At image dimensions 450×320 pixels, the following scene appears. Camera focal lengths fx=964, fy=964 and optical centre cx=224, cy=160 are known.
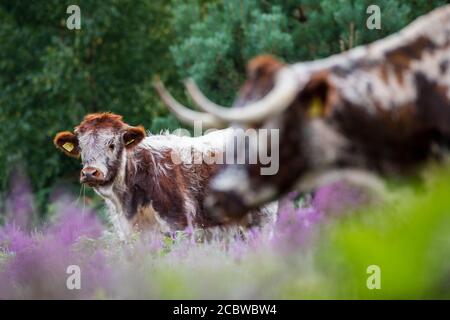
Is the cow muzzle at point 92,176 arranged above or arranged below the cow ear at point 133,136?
below

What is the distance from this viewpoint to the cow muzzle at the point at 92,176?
9484mm

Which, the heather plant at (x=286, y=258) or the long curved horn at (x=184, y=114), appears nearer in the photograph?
the heather plant at (x=286, y=258)

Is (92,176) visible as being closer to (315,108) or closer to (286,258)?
(286,258)

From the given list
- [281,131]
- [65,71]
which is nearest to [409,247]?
[281,131]

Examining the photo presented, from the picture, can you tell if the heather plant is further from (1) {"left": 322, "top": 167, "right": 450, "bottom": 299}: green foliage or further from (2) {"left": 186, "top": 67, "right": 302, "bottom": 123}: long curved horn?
(2) {"left": 186, "top": 67, "right": 302, "bottom": 123}: long curved horn

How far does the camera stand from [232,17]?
668 inches

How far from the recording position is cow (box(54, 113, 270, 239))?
973cm

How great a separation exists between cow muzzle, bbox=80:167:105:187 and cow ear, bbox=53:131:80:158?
27.7 inches

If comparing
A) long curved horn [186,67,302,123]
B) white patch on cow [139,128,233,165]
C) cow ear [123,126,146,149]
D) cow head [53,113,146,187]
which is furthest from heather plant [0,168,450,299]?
white patch on cow [139,128,233,165]

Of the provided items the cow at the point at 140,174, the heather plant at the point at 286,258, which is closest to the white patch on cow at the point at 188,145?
the cow at the point at 140,174

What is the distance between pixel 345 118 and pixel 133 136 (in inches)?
192

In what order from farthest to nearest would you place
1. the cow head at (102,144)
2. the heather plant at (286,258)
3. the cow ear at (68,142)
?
the cow ear at (68,142), the cow head at (102,144), the heather plant at (286,258)

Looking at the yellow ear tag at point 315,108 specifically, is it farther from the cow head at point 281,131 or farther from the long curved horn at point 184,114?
the long curved horn at point 184,114
